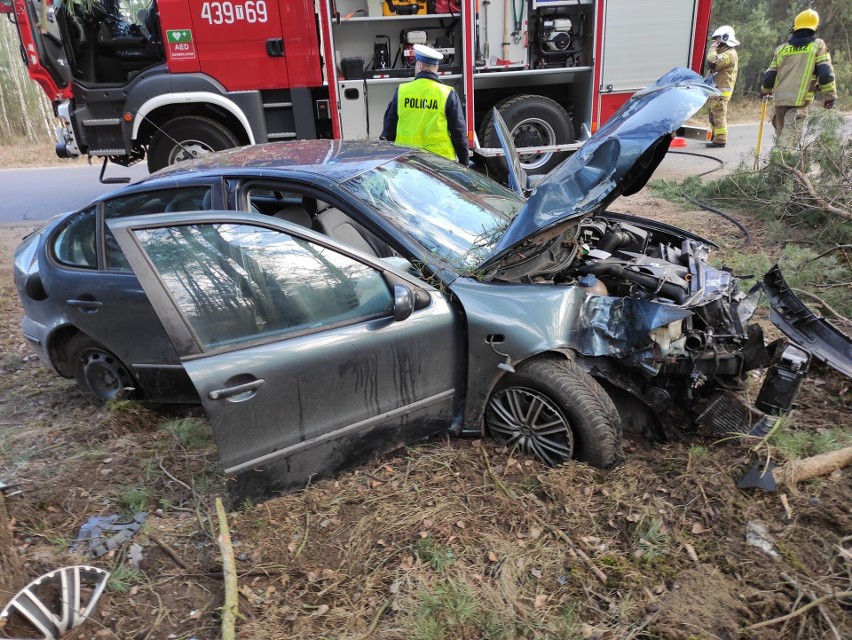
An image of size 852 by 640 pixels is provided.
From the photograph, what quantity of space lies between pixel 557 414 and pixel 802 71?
781 cm

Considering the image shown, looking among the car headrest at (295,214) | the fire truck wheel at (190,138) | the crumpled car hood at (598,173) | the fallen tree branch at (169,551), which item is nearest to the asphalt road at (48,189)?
the fire truck wheel at (190,138)

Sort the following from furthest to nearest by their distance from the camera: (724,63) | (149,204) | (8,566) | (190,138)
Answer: (724,63) < (190,138) < (149,204) < (8,566)

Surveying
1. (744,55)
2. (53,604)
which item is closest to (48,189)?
(53,604)

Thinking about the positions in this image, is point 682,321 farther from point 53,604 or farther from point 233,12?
point 233,12

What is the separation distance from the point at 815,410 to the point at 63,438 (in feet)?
14.5

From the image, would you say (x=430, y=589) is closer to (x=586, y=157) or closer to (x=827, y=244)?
(x=586, y=157)

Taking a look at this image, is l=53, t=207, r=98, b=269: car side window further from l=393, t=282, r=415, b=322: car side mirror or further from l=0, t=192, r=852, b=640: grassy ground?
l=393, t=282, r=415, b=322: car side mirror

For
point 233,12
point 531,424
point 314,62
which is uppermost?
point 233,12

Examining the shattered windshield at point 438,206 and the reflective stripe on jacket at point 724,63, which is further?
the reflective stripe on jacket at point 724,63

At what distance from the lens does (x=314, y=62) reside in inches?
289

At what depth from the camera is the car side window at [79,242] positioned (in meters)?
3.66

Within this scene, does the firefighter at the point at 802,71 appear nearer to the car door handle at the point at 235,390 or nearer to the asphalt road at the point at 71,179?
the asphalt road at the point at 71,179

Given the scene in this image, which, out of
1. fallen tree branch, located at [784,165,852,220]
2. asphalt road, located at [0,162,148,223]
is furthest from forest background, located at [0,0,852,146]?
fallen tree branch, located at [784,165,852,220]

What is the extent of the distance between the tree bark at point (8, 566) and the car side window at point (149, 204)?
1.57 m
